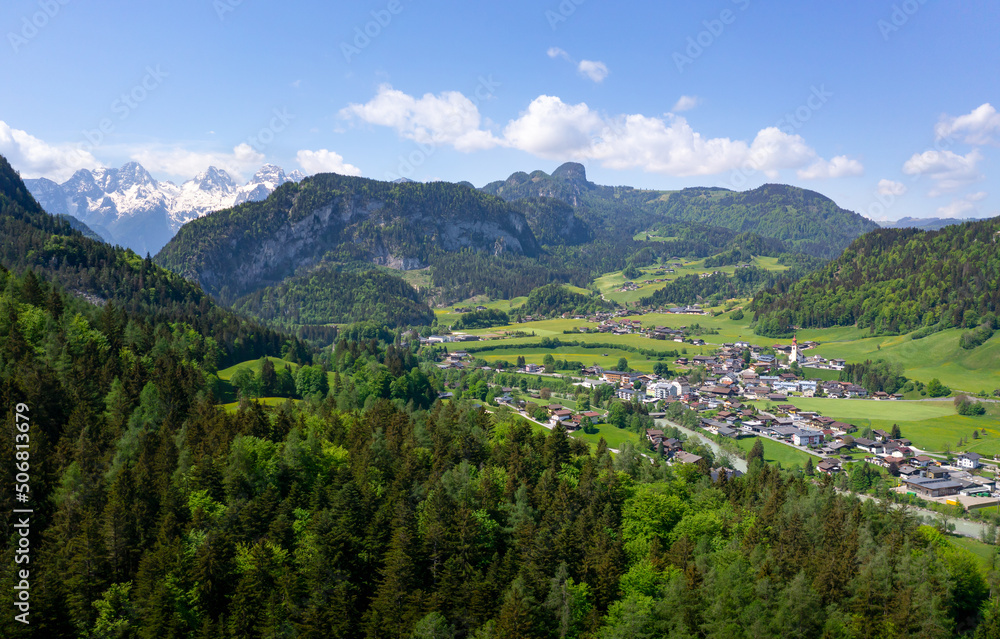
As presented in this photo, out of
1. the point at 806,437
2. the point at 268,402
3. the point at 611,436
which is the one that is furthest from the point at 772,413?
the point at 268,402

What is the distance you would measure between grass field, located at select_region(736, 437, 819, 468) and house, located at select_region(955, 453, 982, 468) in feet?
63.0

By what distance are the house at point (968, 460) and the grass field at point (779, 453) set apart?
63.0 ft

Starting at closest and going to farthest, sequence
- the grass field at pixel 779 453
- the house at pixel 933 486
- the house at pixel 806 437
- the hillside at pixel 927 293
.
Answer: the house at pixel 933 486
the grass field at pixel 779 453
the house at pixel 806 437
the hillside at pixel 927 293

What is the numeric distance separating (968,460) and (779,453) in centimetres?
2461

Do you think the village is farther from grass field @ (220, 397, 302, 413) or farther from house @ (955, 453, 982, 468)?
grass field @ (220, 397, 302, 413)

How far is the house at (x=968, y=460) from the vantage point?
8370 cm

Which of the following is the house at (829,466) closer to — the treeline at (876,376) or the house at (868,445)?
the house at (868,445)

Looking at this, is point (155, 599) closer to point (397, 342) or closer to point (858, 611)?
point (858, 611)

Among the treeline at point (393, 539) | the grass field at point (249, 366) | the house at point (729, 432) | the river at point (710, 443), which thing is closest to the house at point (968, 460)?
the river at point (710, 443)

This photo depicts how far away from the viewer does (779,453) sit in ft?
300

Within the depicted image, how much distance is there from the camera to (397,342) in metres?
186

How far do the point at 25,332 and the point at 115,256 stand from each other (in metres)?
63.4

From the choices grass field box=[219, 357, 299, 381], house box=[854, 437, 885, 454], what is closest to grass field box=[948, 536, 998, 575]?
Result: house box=[854, 437, 885, 454]

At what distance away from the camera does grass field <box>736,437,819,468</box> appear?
3419 inches
